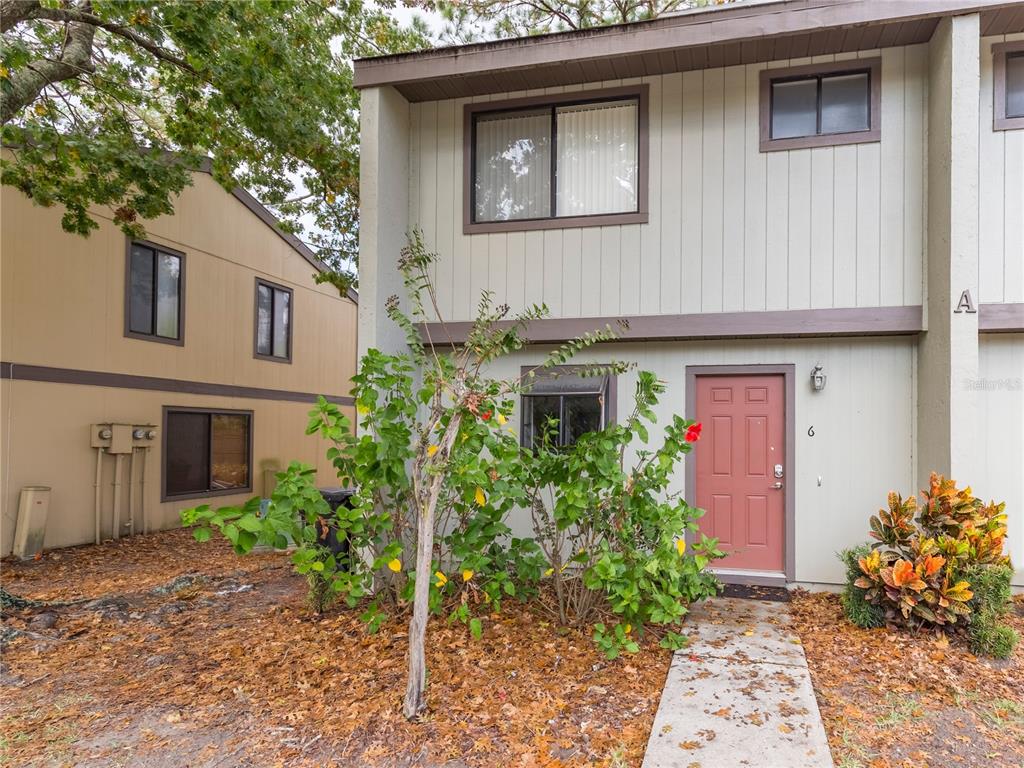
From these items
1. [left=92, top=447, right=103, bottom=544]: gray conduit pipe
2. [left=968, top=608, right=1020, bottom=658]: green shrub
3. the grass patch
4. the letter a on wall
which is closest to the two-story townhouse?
the letter a on wall

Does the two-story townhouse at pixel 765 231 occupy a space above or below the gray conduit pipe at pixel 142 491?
above

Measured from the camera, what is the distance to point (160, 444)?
9.66 m

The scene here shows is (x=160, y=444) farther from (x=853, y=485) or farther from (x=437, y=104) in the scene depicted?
(x=853, y=485)

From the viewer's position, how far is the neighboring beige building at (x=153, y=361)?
7898 millimetres

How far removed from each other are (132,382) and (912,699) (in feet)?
31.5

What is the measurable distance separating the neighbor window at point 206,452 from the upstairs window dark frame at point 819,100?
8.90 metres

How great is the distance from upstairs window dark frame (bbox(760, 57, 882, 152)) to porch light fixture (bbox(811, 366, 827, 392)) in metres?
2.01

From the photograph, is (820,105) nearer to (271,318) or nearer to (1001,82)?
(1001,82)

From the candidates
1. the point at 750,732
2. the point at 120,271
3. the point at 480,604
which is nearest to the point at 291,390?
the point at 120,271

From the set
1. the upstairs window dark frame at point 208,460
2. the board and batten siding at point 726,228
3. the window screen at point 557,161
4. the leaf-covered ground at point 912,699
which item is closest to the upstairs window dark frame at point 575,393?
the board and batten siding at point 726,228

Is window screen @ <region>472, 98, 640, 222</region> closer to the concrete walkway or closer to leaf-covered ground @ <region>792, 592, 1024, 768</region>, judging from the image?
the concrete walkway

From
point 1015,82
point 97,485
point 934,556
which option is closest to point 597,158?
point 1015,82

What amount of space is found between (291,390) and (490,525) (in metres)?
9.01

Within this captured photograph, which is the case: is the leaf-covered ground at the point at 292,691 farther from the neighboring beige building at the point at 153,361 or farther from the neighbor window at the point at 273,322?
the neighbor window at the point at 273,322
